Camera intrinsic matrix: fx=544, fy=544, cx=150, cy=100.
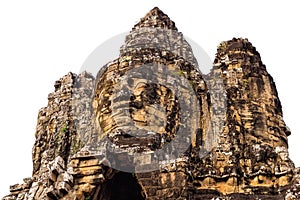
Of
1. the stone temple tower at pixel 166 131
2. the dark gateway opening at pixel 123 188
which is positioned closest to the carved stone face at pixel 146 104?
the stone temple tower at pixel 166 131

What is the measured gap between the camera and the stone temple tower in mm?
24406

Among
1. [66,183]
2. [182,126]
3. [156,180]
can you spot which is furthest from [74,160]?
[182,126]

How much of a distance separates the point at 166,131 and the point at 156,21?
926 centimetres

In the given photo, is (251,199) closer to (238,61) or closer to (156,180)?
(156,180)

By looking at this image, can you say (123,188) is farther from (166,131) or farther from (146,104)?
(146,104)

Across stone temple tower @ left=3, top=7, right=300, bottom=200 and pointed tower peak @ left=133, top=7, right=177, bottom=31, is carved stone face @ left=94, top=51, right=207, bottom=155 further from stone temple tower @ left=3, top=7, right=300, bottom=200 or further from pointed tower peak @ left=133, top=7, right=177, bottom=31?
pointed tower peak @ left=133, top=7, right=177, bottom=31

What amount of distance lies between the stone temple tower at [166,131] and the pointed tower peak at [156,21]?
0.29 ft

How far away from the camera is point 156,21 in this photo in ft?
108

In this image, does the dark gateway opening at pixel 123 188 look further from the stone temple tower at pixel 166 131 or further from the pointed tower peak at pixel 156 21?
the pointed tower peak at pixel 156 21

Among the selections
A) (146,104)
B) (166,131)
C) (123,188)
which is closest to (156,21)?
(146,104)

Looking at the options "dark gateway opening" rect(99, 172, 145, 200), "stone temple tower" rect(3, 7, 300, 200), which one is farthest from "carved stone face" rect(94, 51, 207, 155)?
"dark gateway opening" rect(99, 172, 145, 200)

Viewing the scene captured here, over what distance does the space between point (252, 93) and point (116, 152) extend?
9.85 m

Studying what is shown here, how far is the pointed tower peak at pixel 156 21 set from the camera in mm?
32750

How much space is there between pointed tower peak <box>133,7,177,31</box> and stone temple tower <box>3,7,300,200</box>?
0.29ft
